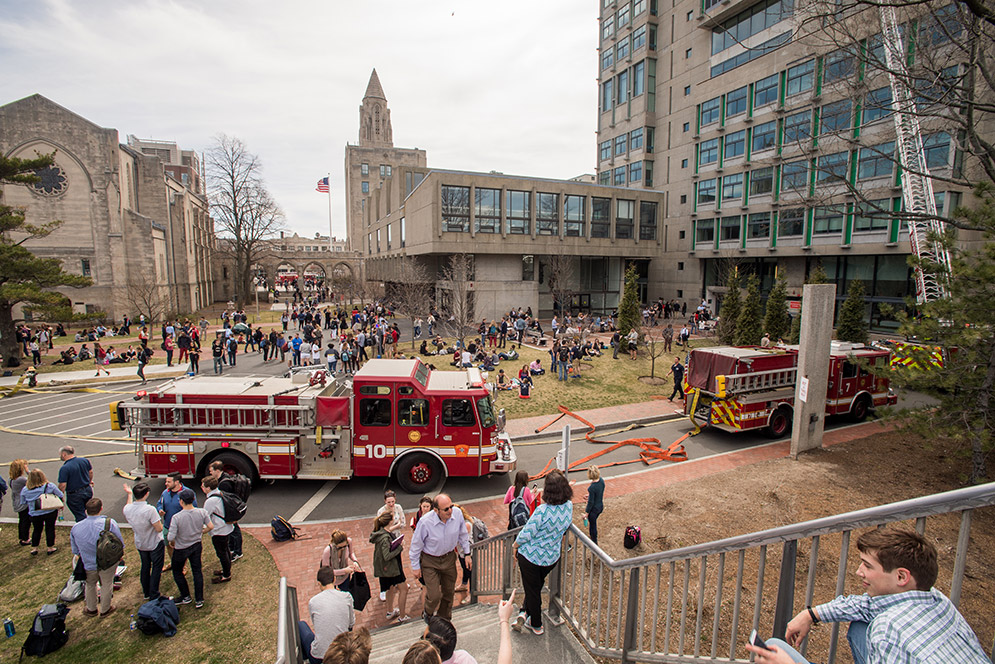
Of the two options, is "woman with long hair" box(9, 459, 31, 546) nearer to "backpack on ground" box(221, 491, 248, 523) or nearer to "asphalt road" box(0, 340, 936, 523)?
"asphalt road" box(0, 340, 936, 523)

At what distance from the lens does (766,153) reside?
119 ft

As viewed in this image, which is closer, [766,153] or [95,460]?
[95,460]

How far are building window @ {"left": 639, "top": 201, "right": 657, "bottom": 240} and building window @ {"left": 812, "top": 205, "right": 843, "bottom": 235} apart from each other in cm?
1300

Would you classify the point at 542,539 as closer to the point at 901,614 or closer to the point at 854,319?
the point at 901,614

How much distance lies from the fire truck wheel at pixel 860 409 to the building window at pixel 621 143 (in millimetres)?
39003

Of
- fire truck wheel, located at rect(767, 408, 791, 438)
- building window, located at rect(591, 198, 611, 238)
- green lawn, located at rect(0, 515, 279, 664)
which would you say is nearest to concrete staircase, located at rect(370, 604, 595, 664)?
green lawn, located at rect(0, 515, 279, 664)

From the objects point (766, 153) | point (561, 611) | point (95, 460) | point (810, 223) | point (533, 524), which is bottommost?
point (95, 460)

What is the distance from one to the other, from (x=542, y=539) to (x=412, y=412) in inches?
232

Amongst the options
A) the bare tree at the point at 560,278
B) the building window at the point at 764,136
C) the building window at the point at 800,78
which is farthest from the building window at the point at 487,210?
the building window at the point at 800,78

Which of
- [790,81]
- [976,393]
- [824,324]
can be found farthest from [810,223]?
[976,393]

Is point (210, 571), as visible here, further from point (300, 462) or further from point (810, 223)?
point (810, 223)

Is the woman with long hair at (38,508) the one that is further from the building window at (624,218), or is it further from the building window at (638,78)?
the building window at (638,78)

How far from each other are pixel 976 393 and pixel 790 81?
31799 millimetres

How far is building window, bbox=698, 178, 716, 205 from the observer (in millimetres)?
41256
